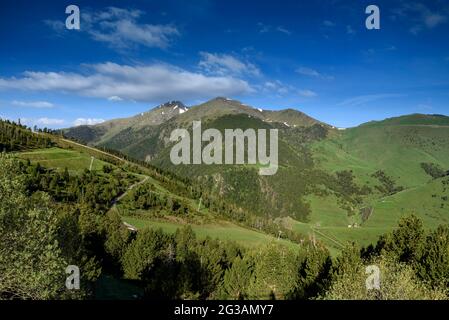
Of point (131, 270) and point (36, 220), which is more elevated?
point (36, 220)

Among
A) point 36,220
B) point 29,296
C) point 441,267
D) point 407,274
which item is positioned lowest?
point 441,267

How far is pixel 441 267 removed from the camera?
276ft

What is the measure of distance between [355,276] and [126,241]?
3275 inches

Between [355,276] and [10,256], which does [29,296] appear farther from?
[355,276]

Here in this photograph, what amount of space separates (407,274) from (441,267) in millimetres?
32698

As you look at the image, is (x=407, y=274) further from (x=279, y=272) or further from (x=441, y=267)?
(x=279, y=272)
